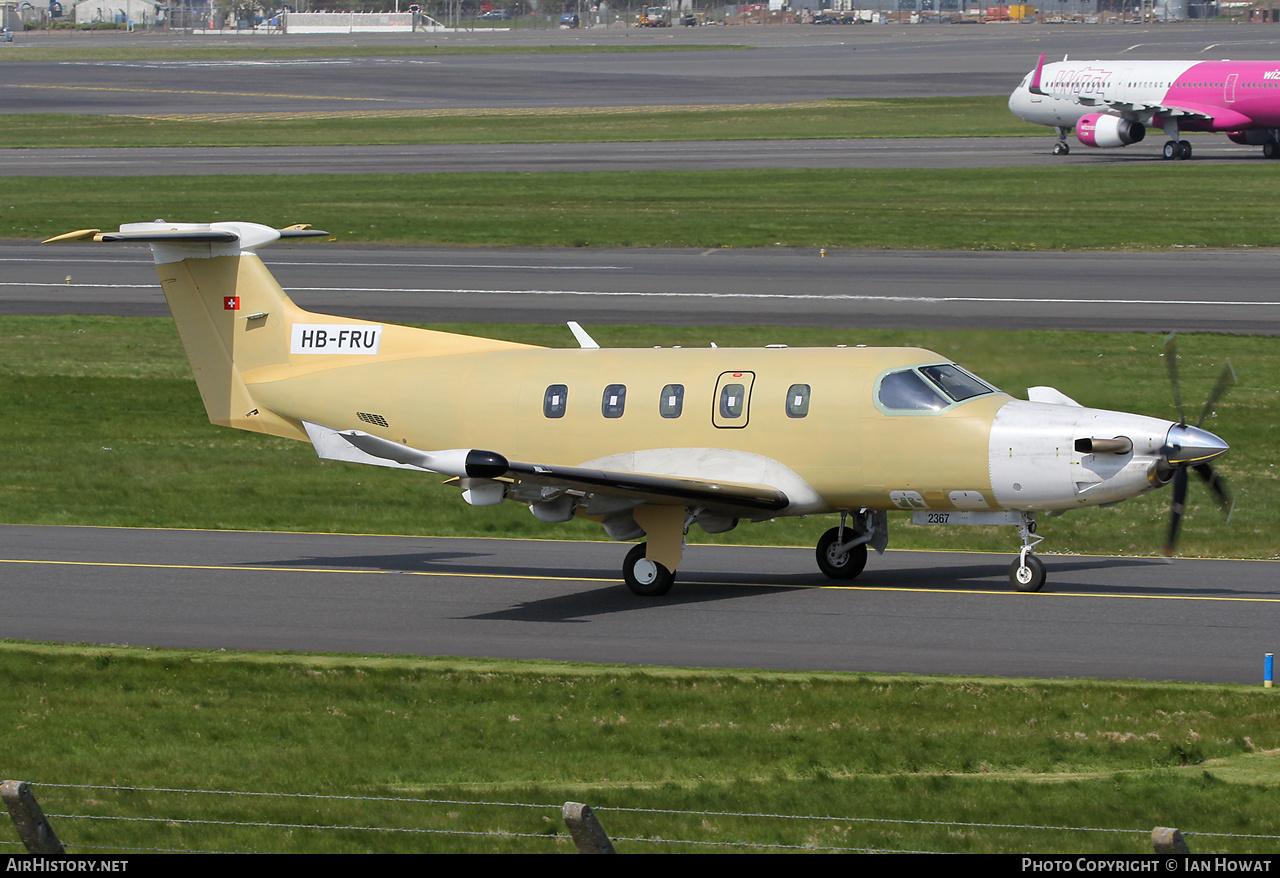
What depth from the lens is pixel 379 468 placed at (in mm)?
29859

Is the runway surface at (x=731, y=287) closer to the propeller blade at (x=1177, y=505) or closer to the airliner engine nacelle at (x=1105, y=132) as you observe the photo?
the propeller blade at (x=1177, y=505)

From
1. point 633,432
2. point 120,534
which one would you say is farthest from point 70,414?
point 633,432

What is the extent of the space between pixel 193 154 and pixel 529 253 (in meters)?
33.9

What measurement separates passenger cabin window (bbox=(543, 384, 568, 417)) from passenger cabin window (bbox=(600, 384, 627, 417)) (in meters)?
0.56

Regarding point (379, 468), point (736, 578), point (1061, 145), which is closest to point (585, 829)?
point (736, 578)

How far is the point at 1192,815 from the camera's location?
497 inches

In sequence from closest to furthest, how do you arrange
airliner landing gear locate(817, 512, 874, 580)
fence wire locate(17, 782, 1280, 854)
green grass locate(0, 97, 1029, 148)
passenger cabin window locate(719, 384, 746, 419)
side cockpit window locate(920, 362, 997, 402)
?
fence wire locate(17, 782, 1280, 854), side cockpit window locate(920, 362, 997, 402), passenger cabin window locate(719, 384, 746, 419), airliner landing gear locate(817, 512, 874, 580), green grass locate(0, 97, 1029, 148)

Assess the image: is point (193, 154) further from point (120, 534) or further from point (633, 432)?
point (633, 432)

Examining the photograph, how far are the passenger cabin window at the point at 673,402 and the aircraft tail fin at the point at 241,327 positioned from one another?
3.03 m

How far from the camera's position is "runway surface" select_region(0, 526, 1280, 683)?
17531mm

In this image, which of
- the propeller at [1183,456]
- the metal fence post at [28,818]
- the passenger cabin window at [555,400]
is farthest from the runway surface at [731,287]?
the metal fence post at [28,818]

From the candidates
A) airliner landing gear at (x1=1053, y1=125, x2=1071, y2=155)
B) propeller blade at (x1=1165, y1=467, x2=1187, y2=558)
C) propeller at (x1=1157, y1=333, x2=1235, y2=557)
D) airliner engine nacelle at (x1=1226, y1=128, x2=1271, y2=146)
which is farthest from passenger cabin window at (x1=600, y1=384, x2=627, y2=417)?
airliner engine nacelle at (x1=1226, y1=128, x2=1271, y2=146)

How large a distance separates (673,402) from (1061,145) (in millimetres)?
58175

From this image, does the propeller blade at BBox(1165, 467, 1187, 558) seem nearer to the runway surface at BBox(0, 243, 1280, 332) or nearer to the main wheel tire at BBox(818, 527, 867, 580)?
the main wheel tire at BBox(818, 527, 867, 580)
